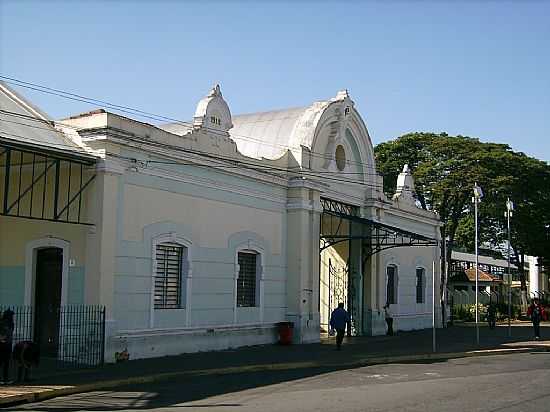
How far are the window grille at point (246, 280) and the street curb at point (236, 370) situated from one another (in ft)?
14.2

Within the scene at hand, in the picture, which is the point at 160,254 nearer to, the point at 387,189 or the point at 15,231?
the point at 15,231

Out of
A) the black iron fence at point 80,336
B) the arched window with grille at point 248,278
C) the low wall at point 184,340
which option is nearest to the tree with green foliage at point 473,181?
the arched window with grille at point 248,278

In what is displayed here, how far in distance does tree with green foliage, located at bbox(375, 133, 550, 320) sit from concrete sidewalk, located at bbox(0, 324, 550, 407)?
622 inches

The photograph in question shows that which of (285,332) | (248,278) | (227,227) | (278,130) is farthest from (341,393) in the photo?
(278,130)

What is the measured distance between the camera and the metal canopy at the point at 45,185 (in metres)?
17.4

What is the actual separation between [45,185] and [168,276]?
13.1 ft

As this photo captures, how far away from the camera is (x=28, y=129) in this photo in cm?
1694

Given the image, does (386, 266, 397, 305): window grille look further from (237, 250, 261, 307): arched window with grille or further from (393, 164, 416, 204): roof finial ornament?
(237, 250, 261, 307): arched window with grille

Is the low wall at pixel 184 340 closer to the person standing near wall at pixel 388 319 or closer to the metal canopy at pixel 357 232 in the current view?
the metal canopy at pixel 357 232

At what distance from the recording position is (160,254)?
19.3m

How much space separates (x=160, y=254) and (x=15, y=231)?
3619 mm

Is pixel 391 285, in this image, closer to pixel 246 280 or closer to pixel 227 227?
pixel 246 280

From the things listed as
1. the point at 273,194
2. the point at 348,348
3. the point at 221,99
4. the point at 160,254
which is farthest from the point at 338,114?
the point at 160,254

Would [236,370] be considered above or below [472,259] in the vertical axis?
below
